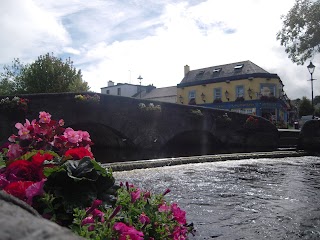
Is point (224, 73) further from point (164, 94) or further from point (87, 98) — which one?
point (87, 98)

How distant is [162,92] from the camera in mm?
52344

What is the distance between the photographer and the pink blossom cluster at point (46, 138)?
267 centimetres

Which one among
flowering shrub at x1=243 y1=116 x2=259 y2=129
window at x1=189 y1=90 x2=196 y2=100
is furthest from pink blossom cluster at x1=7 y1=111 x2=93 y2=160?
window at x1=189 y1=90 x2=196 y2=100

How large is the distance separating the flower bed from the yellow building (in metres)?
38.5

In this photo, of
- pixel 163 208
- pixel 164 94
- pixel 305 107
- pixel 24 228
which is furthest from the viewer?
pixel 305 107

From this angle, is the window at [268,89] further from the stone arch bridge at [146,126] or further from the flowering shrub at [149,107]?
the flowering shrub at [149,107]

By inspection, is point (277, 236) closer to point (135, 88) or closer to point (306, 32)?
point (306, 32)

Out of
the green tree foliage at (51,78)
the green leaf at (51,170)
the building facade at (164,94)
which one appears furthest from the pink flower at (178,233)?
the building facade at (164,94)

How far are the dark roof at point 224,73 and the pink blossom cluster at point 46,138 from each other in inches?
1523

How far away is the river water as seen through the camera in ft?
12.3

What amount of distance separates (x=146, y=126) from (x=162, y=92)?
3647 cm

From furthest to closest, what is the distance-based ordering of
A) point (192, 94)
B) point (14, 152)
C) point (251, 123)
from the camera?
point (192, 94) → point (251, 123) → point (14, 152)

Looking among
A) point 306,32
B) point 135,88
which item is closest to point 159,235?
point 306,32

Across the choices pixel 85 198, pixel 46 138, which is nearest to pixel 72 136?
pixel 46 138
